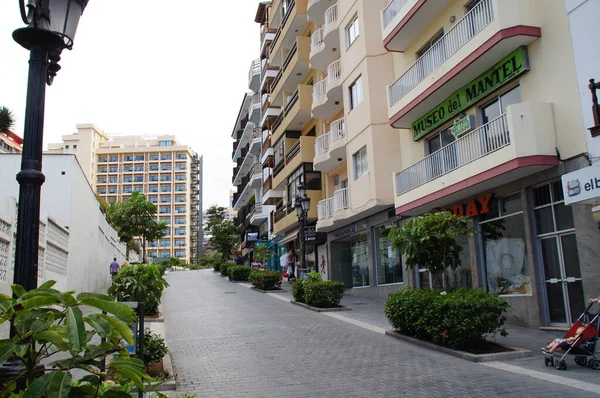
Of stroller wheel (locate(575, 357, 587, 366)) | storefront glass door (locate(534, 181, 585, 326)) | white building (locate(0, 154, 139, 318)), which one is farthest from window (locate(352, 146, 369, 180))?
stroller wheel (locate(575, 357, 587, 366))

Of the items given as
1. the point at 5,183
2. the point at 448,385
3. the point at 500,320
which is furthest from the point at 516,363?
the point at 5,183

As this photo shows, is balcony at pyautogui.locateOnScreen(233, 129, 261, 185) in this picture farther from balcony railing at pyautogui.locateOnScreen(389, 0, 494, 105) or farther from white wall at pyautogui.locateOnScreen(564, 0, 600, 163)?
white wall at pyautogui.locateOnScreen(564, 0, 600, 163)

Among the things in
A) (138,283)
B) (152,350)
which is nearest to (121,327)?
(152,350)

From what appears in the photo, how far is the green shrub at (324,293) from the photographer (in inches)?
713

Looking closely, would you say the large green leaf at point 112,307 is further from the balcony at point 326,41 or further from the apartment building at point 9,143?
the apartment building at point 9,143

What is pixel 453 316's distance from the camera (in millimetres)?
9547

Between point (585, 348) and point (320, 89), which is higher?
point (320, 89)

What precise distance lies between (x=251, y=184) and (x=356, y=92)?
27608 millimetres

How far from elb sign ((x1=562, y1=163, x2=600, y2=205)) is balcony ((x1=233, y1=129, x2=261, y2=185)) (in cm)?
3841

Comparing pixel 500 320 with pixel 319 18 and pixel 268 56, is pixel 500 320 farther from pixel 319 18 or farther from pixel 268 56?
pixel 268 56

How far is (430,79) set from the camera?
54.7ft

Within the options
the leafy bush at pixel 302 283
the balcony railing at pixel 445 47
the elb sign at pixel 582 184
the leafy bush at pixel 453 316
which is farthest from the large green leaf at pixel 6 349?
the leafy bush at pixel 302 283

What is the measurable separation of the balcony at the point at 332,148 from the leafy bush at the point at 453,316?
46.7ft

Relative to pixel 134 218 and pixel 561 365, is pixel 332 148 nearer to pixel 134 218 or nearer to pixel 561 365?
pixel 561 365
